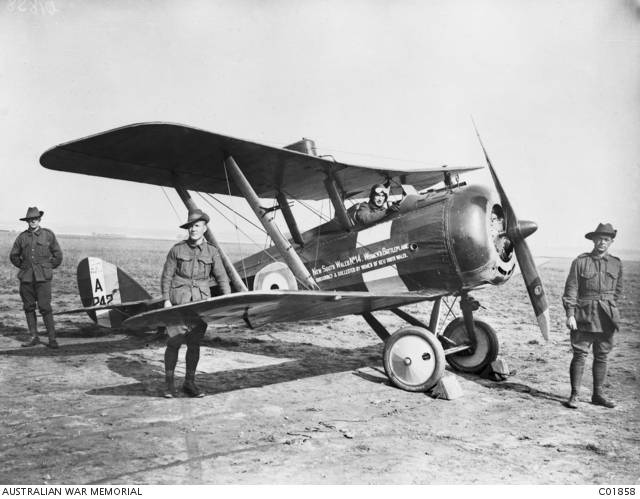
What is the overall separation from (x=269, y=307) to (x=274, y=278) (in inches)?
80.2

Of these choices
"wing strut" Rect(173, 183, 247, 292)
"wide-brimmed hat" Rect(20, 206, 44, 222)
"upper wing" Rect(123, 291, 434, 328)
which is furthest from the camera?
"wide-brimmed hat" Rect(20, 206, 44, 222)

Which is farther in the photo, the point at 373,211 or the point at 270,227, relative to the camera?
the point at 373,211

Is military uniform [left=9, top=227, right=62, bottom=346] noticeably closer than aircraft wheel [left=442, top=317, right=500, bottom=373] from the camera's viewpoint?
No

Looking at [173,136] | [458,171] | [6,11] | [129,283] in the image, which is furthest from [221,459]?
[6,11]

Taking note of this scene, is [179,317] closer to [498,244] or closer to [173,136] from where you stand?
[173,136]

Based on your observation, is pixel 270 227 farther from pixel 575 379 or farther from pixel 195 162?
pixel 575 379

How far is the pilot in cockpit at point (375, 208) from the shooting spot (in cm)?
589

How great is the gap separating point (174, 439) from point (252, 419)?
788 millimetres

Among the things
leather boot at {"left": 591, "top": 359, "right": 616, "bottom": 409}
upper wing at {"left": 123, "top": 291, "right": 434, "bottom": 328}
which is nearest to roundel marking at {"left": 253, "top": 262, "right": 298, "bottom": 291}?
upper wing at {"left": 123, "top": 291, "right": 434, "bottom": 328}

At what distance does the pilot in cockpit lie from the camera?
589cm

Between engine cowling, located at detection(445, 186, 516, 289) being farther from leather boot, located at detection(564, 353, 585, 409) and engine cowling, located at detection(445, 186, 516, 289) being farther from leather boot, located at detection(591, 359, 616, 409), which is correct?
leather boot, located at detection(591, 359, 616, 409)

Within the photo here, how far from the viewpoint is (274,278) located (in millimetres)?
6680
